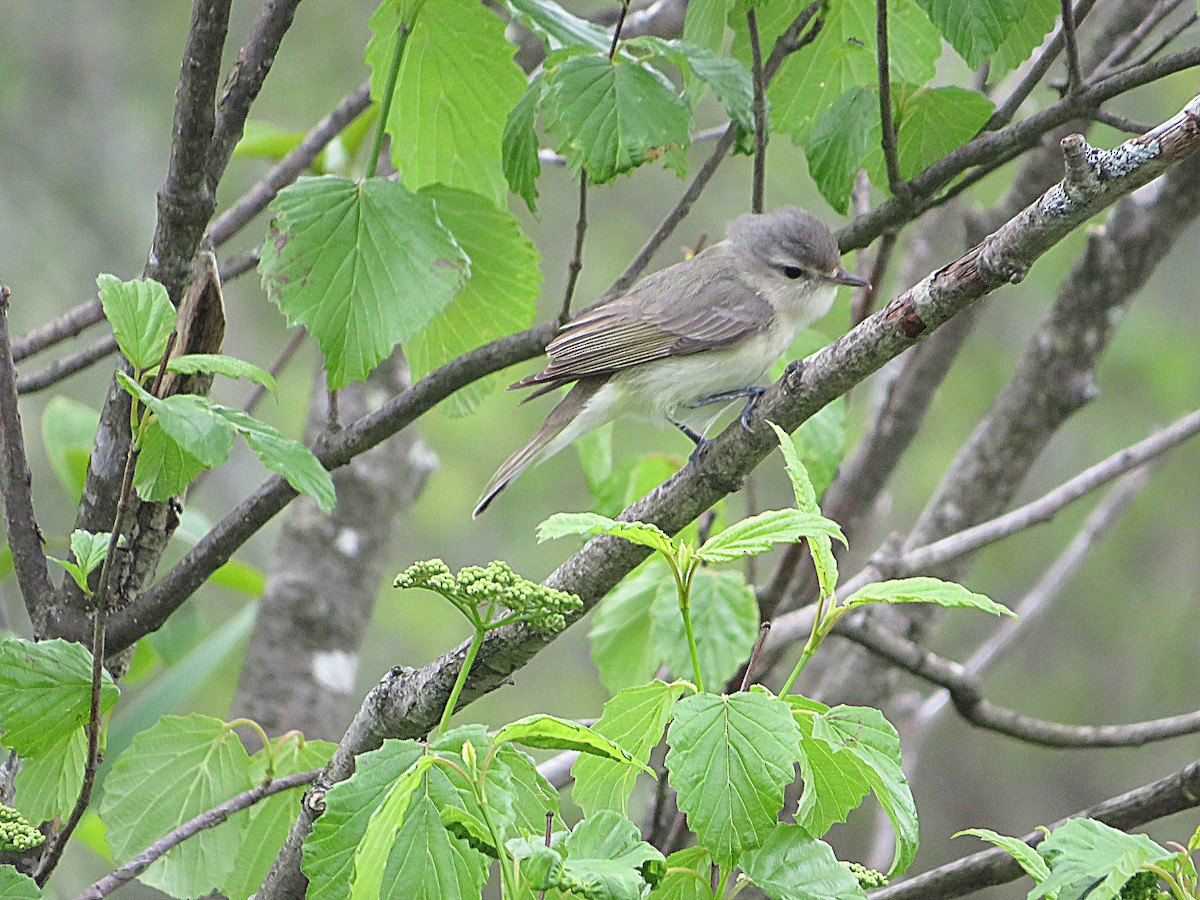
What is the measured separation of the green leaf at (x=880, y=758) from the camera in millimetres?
1299

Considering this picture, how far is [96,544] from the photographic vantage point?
1.71 metres

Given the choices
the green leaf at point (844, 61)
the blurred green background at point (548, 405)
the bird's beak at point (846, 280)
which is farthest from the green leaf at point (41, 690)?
the blurred green background at point (548, 405)

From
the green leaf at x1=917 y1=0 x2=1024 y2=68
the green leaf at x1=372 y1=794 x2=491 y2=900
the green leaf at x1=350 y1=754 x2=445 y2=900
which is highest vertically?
the green leaf at x1=917 y1=0 x2=1024 y2=68

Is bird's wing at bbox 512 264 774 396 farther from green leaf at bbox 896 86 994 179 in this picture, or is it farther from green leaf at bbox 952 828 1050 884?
green leaf at bbox 952 828 1050 884

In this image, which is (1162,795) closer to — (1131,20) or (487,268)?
(487,268)

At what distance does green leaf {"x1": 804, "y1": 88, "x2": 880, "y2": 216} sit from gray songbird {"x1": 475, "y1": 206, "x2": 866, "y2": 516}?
855 millimetres

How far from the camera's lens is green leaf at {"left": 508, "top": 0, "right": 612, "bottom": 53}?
85.5 inches

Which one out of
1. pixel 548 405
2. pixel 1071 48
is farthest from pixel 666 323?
pixel 548 405

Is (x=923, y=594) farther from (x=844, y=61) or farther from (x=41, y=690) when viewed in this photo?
(x=844, y=61)

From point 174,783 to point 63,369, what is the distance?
0.97 metres

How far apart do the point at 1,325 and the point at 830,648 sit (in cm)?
272

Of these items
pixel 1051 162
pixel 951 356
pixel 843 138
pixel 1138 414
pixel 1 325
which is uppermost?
pixel 1138 414

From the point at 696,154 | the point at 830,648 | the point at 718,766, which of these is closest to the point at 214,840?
the point at 718,766

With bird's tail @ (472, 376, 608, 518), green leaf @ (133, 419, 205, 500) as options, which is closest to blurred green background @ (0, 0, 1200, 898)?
bird's tail @ (472, 376, 608, 518)
